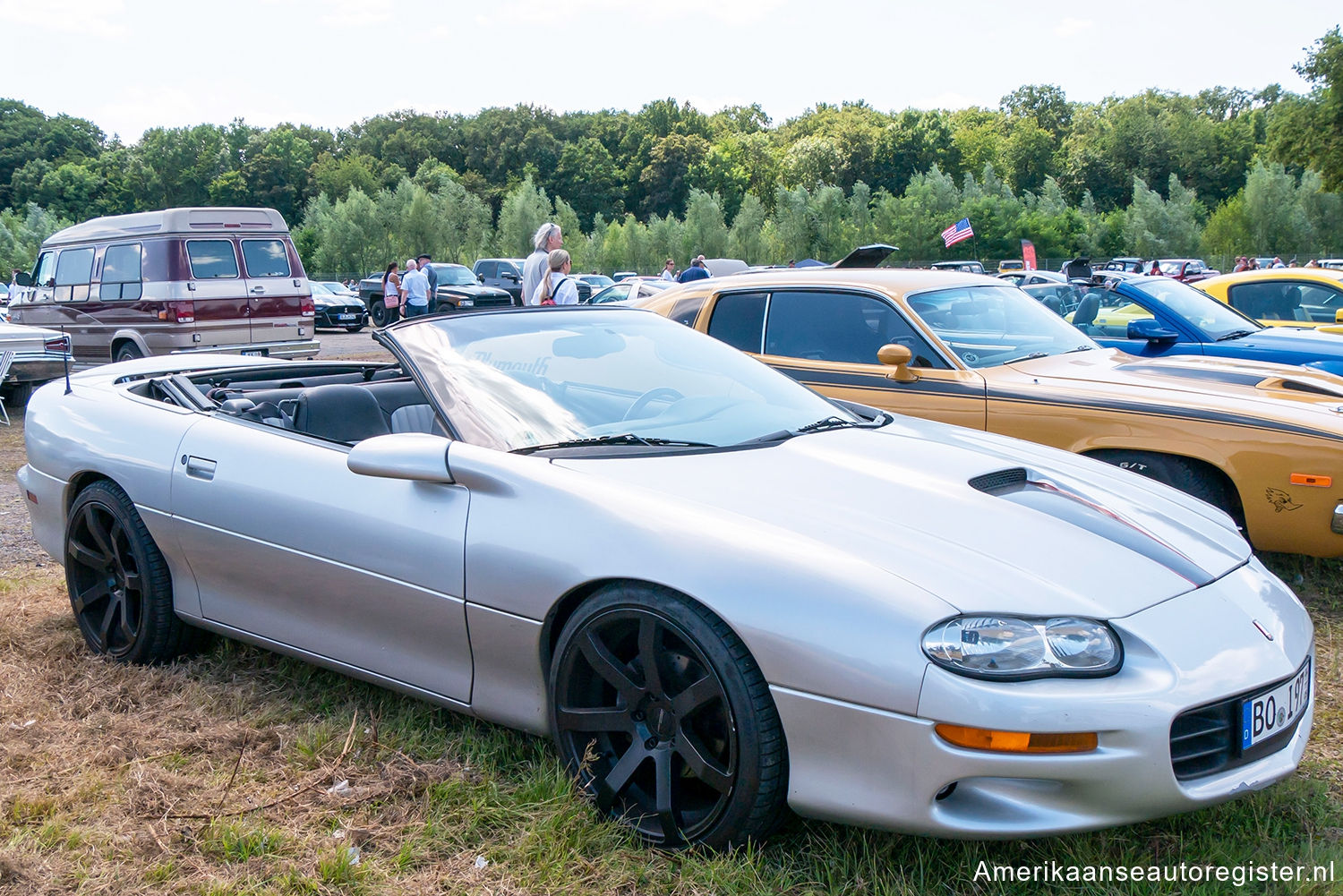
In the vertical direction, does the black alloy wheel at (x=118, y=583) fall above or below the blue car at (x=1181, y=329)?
below

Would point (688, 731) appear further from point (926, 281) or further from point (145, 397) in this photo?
point (926, 281)

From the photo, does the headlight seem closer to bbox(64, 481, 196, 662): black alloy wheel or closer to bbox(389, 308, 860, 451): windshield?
bbox(389, 308, 860, 451): windshield

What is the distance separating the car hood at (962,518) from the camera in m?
2.22

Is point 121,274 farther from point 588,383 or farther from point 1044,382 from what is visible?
point 588,383

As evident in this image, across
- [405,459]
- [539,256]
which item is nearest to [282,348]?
[539,256]

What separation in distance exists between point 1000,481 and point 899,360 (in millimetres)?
2279

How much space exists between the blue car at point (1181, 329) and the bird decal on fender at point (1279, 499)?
1.96 metres

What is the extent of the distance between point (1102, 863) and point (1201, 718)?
0.40 meters

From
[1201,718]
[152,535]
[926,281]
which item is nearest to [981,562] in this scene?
[1201,718]

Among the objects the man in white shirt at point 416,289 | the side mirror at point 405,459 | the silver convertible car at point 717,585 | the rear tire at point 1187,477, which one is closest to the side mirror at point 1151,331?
the rear tire at point 1187,477

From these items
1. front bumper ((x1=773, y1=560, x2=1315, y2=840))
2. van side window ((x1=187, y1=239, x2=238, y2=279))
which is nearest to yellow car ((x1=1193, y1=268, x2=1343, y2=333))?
front bumper ((x1=773, y1=560, x2=1315, y2=840))

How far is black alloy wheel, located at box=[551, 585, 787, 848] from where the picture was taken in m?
2.22

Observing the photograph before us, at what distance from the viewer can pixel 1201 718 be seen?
214 cm

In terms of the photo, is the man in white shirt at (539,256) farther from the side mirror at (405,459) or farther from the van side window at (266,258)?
the van side window at (266,258)
